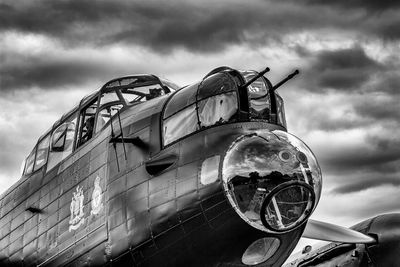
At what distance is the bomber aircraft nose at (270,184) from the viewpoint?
7.81 meters

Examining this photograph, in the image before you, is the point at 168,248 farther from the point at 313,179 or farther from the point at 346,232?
the point at 346,232

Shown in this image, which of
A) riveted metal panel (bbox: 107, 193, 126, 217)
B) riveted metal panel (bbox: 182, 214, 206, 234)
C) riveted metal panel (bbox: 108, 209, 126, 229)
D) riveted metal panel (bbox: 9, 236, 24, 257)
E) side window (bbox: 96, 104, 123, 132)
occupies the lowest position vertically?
riveted metal panel (bbox: 182, 214, 206, 234)

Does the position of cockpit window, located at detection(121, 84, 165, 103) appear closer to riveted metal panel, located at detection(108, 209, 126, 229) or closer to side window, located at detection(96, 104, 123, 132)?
side window, located at detection(96, 104, 123, 132)

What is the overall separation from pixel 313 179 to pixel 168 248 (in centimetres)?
229

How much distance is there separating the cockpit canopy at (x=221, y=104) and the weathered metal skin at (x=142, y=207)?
17 cm

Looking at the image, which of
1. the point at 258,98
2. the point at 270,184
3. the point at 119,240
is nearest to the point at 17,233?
the point at 119,240

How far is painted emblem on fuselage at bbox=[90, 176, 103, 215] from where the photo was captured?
9883 mm

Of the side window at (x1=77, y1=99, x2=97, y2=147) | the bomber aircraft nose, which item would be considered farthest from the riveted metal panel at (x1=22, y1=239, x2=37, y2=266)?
the bomber aircraft nose

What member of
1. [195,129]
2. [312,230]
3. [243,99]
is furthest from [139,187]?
[312,230]

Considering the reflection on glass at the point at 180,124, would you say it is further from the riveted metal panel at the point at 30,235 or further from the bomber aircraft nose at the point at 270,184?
the riveted metal panel at the point at 30,235

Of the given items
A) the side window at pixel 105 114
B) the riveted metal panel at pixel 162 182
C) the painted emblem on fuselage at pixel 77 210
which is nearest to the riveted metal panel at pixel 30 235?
the painted emblem on fuselage at pixel 77 210

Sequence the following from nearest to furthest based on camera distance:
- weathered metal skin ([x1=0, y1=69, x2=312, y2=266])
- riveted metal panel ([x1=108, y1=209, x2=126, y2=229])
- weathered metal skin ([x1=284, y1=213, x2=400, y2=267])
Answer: weathered metal skin ([x1=0, y1=69, x2=312, y2=266]) → riveted metal panel ([x1=108, y1=209, x2=126, y2=229]) → weathered metal skin ([x1=284, y1=213, x2=400, y2=267])

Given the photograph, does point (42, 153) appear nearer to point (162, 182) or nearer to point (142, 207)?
point (142, 207)

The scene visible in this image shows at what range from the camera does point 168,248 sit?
8633 millimetres
